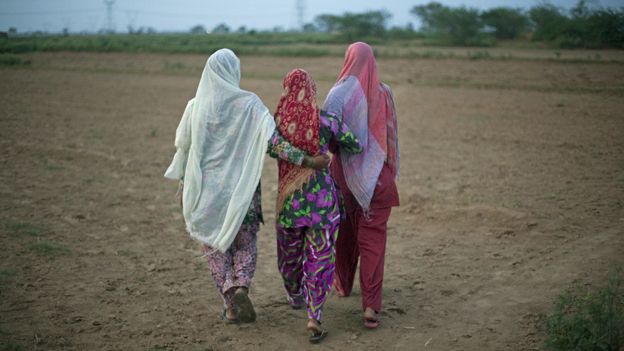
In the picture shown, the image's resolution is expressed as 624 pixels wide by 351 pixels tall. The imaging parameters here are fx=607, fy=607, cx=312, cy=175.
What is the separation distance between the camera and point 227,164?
4.23 metres

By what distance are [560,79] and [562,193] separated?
995 cm

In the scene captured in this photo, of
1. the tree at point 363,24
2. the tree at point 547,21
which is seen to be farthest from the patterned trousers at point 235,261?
the tree at point 363,24

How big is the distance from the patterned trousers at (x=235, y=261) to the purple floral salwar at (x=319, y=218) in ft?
0.87

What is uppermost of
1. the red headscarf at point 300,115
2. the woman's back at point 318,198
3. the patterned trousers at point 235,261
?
the red headscarf at point 300,115

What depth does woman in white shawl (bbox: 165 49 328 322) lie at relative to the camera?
4.11 meters

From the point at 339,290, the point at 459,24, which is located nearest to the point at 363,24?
the point at 459,24

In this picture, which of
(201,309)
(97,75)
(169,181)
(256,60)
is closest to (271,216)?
(169,181)

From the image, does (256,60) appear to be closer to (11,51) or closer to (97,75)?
(97,75)

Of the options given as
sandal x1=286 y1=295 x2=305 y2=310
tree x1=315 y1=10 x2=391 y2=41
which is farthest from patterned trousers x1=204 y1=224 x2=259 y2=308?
tree x1=315 y1=10 x2=391 y2=41

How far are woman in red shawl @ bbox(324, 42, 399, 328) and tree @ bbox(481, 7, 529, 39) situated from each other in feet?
99.7

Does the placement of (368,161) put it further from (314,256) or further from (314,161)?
(314,256)

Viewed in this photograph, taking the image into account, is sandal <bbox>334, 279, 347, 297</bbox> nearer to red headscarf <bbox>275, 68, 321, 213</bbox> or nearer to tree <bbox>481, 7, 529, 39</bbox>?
red headscarf <bbox>275, 68, 321, 213</bbox>

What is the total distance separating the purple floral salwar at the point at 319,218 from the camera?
4125mm

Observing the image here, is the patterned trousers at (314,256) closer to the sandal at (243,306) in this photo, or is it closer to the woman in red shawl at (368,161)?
the woman in red shawl at (368,161)
